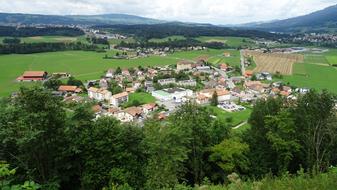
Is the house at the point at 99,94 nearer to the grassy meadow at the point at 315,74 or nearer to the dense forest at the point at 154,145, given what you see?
the grassy meadow at the point at 315,74

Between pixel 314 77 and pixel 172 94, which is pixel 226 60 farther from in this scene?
pixel 172 94

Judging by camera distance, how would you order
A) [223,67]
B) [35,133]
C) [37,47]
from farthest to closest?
1. [37,47]
2. [223,67]
3. [35,133]

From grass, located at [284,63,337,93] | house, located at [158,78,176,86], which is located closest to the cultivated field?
grass, located at [284,63,337,93]

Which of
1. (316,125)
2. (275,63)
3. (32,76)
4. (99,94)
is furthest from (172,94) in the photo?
(275,63)

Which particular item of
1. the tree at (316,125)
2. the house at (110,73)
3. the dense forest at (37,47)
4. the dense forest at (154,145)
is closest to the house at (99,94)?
the house at (110,73)

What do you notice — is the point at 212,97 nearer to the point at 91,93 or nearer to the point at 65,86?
the point at 91,93

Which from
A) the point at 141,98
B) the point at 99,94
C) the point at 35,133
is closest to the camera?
the point at 35,133
